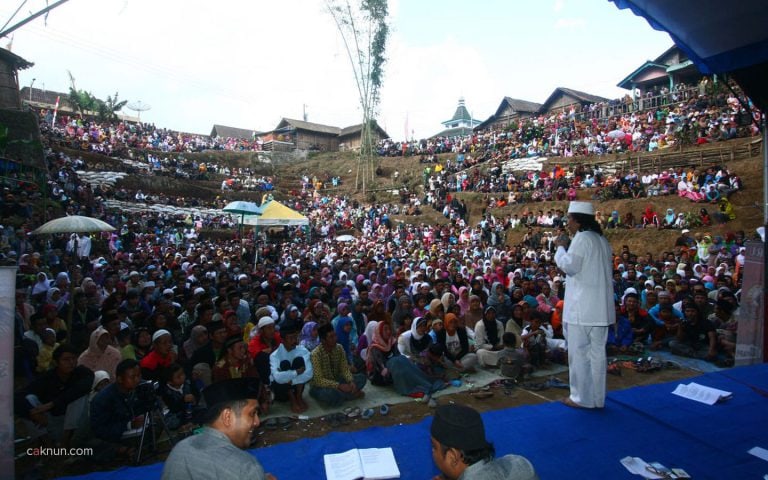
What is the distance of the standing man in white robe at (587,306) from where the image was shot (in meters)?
3.57

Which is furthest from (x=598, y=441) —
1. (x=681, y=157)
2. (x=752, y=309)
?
(x=681, y=157)

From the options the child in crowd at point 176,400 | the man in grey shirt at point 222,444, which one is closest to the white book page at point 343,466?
the man in grey shirt at point 222,444

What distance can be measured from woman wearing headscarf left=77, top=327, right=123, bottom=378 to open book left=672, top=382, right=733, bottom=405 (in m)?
5.30

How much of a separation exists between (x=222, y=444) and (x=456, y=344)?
4.17m

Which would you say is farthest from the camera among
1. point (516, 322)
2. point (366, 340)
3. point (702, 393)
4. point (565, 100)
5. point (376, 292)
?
point (565, 100)

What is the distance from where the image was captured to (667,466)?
2.85 meters

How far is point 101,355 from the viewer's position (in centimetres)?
447

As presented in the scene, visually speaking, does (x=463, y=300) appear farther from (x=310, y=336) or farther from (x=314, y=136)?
(x=314, y=136)

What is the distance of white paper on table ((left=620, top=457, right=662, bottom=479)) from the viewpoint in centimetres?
273

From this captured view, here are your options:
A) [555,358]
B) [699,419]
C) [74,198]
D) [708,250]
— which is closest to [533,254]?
[708,250]

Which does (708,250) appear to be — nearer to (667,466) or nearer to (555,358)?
(555,358)

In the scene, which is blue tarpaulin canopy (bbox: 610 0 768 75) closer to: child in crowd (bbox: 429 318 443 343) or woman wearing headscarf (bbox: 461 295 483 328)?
child in crowd (bbox: 429 318 443 343)

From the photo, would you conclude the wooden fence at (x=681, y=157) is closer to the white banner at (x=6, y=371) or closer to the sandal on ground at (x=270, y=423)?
the sandal on ground at (x=270, y=423)

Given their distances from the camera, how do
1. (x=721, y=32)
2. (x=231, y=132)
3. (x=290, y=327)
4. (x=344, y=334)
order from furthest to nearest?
(x=231, y=132), (x=344, y=334), (x=290, y=327), (x=721, y=32)
